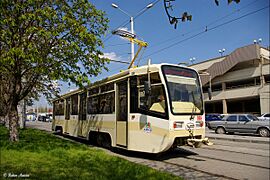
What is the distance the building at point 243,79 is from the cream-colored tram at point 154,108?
1113 inches

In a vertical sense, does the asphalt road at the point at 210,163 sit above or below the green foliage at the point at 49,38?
below

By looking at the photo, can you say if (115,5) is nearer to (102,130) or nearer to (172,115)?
(102,130)

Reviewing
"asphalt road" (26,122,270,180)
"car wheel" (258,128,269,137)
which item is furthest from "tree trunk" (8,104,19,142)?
"car wheel" (258,128,269,137)

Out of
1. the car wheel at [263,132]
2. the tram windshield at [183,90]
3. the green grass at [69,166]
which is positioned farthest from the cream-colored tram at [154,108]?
the car wheel at [263,132]

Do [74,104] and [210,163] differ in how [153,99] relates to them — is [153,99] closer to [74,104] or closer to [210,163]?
[210,163]

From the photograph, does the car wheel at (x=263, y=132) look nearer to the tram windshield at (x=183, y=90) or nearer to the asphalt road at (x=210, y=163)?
the asphalt road at (x=210, y=163)

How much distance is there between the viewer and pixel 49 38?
409 inches

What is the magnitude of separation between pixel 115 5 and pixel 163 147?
14.1 m

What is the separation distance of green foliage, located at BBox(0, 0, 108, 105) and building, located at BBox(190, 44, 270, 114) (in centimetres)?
2831

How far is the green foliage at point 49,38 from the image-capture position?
968 cm

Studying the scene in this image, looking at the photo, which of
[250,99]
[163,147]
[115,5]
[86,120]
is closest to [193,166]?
[163,147]

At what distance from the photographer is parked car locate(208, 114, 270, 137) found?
17.6m

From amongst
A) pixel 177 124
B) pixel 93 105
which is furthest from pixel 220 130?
pixel 177 124

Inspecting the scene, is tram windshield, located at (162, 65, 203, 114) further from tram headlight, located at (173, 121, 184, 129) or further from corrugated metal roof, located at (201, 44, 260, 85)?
corrugated metal roof, located at (201, 44, 260, 85)
